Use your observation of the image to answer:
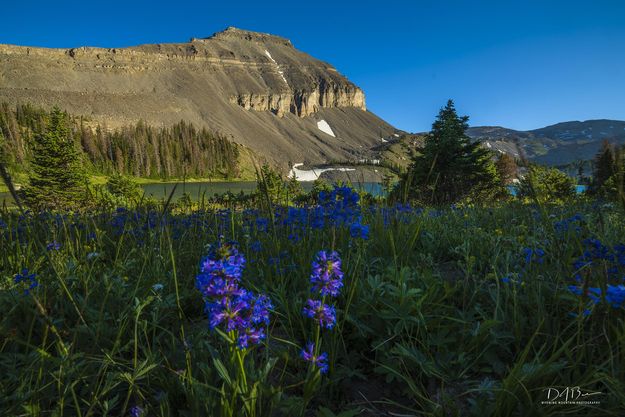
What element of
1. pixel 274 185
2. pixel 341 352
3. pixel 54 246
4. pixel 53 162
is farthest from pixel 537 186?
pixel 53 162

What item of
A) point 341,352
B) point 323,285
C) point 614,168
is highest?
point 614,168

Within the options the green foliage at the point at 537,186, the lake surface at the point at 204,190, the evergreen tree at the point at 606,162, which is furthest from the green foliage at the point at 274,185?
the evergreen tree at the point at 606,162

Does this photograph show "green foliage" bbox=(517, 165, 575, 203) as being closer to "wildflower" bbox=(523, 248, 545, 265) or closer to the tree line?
"wildflower" bbox=(523, 248, 545, 265)

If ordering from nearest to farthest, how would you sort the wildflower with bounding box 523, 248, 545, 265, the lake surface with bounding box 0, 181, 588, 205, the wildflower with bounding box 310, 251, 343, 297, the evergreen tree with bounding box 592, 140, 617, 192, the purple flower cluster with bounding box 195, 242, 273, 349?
the purple flower cluster with bounding box 195, 242, 273, 349, the wildflower with bounding box 310, 251, 343, 297, the evergreen tree with bounding box 592, 140, 617, 192, the wildflower with bounding box 523, 248, 545, 265, the lake surface with bounding box 0, 181, 588, 205

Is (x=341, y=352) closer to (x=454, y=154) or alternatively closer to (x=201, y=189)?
(x=454, y=154)

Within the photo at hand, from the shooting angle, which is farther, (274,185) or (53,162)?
(53,162)

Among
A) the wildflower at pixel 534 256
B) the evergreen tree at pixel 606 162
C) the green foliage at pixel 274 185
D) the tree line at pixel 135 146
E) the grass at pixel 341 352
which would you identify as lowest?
the grass at pixel 341 352

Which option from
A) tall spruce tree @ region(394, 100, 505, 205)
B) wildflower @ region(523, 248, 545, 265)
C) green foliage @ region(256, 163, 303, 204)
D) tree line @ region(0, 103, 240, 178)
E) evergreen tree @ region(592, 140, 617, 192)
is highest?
tree line @ region(0, 103, 240, 178)

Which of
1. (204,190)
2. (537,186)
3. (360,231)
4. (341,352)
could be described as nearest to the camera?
(341,352)

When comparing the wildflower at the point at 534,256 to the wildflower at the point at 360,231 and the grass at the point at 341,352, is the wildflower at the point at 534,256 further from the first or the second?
the wildflower at the point at 360,231

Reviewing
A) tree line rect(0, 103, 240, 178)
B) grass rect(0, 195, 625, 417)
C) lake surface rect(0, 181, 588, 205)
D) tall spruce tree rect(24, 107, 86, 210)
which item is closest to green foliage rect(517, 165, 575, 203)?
grass rect(0, 195, 625, 417)

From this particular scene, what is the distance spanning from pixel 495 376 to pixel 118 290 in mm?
2614

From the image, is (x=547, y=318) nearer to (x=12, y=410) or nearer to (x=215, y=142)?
(x=12, y=410)

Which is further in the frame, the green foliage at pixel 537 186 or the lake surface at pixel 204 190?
the lake surface at pixel 204 190
